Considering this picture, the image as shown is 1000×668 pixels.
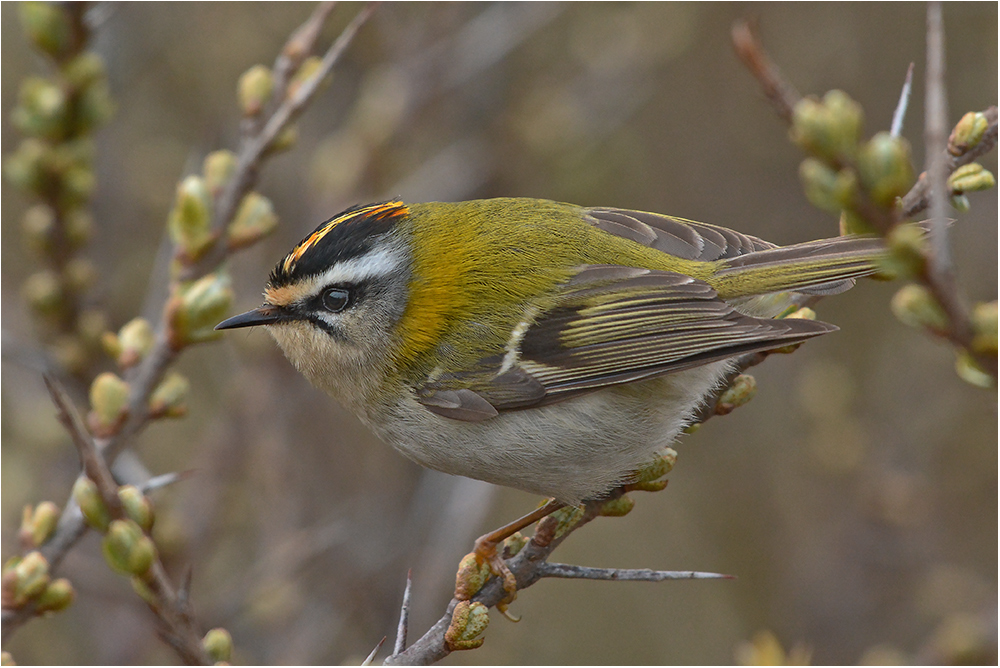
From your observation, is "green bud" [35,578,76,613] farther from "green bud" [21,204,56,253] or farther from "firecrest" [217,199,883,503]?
"green bud" [21,204,56,253]

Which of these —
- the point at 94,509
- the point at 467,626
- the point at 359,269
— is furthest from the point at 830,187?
the point at 359,269

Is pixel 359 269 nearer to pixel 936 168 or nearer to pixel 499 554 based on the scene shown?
pixel 499 554

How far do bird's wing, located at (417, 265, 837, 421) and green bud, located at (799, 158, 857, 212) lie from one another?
141 cm

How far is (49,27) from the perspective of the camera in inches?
97.0

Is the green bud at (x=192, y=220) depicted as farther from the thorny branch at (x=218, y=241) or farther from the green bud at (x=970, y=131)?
the green bud at (x=970, y=131)

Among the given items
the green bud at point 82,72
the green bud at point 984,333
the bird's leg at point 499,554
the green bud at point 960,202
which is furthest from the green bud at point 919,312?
the green bud at point 82,72

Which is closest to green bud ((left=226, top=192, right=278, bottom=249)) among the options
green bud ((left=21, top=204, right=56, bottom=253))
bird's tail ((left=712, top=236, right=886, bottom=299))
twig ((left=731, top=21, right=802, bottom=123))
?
green bud ((left=21, top=204, right=56, bottom=253))

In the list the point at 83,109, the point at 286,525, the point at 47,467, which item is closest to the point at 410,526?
the point at 286,525

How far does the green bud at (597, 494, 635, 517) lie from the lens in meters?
2.38

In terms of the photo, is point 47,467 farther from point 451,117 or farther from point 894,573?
point 894,573

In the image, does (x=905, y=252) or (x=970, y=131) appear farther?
(x=970, y=131)

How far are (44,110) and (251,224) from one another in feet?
2.15

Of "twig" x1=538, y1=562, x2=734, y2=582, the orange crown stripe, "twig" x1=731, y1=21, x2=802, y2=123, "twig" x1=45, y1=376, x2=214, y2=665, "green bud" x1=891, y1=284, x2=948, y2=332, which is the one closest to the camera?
"twig" x1=731, y1=21, x2=802, y2=123

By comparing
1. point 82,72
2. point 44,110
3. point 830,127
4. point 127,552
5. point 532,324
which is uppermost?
point 82,72
